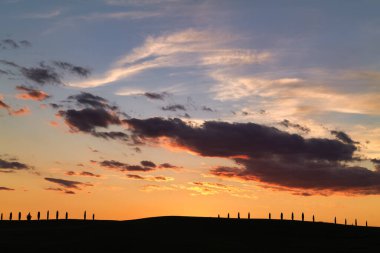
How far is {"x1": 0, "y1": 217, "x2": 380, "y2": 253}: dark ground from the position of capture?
45.9 metres

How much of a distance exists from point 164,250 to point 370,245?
24.1 m

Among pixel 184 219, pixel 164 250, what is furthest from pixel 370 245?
pixel 184 219

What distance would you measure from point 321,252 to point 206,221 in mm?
29201

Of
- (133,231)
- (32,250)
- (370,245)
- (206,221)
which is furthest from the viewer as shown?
(206,221)

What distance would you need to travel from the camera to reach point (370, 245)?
175 feet

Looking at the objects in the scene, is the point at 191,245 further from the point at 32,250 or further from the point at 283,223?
the point at 283,223

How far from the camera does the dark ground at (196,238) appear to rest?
1806 inches

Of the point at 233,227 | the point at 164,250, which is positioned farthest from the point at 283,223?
the point at 164,250

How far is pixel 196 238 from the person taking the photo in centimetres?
5322

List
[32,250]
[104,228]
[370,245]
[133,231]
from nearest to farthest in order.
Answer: [32,250] < [370,245] < [133,231] < [104,228]

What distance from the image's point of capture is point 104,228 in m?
62.3

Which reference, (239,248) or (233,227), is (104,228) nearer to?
(233,227)

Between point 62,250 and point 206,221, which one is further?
point 206,221

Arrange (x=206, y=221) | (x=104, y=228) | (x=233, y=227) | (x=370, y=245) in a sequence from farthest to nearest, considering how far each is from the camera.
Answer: (x=206, y=221) → (x=233, y=227) → (x=104, y=228) → (x=370, y=245)
